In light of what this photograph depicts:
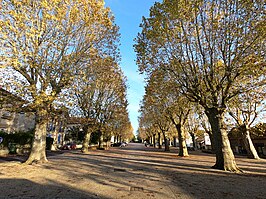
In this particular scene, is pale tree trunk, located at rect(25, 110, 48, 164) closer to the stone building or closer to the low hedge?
the stone building

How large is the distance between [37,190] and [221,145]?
1103 cm

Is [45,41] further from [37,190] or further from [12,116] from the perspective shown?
[12,116]

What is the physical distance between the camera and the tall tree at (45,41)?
11875 mm

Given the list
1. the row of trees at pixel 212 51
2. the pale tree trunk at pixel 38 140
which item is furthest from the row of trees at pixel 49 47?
the row of trees at pixel 212 51

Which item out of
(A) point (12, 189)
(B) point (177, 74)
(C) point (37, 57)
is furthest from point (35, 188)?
(B) point (177, 74)

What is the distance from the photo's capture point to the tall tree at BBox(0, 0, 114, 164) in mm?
11875

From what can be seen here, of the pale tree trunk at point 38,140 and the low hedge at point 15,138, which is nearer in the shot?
the pale tree trunk at point 38,140

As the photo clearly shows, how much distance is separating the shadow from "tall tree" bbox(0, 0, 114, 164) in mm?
4800

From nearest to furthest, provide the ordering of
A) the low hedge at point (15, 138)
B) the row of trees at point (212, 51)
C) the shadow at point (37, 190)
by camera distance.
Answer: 1. the shadow at point (37, 190)
2. the row of trees at point (212, 51)
3. the low hedge at point (15, 138)

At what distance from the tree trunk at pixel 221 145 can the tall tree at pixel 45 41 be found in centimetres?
1065

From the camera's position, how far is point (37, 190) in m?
6.93

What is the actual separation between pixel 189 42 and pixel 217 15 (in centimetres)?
248

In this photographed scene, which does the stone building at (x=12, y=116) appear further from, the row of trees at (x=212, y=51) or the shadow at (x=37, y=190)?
the row of trees at (x=212, y=51)

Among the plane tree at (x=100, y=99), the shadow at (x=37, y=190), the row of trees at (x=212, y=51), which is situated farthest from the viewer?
the plane tree at (x=100, y=99)
